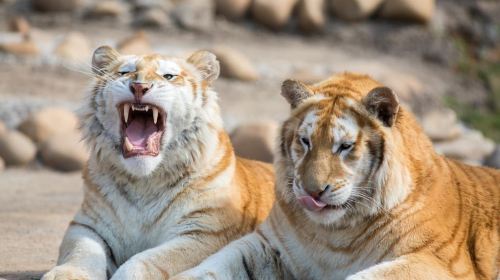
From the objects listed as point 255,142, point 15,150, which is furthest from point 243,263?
point 15,150

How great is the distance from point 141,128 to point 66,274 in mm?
754

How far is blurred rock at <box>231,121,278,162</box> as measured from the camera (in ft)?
26.0

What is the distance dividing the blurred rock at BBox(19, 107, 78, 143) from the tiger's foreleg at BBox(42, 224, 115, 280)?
13.0ft

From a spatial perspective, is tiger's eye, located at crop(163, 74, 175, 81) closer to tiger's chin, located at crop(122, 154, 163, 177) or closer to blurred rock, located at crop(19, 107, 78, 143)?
tiger's chin, located at crop(122, 154, 163, 177)

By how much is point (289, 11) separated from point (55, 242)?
23.1ft

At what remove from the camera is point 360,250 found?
3896 millimetres

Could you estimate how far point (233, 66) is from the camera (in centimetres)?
991

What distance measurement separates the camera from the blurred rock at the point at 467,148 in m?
9.25

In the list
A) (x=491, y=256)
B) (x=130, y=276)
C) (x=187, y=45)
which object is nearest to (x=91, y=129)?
(x=130, y=276)

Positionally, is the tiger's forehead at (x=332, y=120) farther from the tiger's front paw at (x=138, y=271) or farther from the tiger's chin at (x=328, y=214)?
the tiger's front paw at (x=138, y=271)

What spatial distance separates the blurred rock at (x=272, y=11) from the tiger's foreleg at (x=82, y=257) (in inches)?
291

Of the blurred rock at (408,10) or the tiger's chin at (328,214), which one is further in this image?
the blurred rock at (408,10)

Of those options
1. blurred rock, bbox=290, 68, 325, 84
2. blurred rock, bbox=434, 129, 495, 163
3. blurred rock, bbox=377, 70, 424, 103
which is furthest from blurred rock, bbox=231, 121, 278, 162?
blurred rock, bbox=377, 70, 424, 103

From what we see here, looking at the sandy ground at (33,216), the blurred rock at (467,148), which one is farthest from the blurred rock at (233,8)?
the sandy ground at (33,216)
